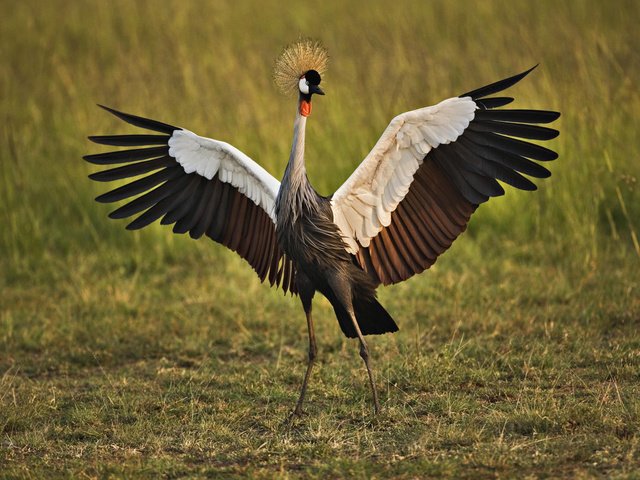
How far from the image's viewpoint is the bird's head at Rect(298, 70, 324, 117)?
5.17m

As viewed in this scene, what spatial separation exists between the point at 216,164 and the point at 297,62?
73 cm

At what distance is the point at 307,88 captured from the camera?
5188 millimetres

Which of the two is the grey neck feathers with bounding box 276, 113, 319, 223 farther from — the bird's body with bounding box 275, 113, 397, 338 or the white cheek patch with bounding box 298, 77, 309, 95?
the white cheek patch with bounding box 298, 77, 309, 95

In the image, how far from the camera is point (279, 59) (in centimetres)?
532

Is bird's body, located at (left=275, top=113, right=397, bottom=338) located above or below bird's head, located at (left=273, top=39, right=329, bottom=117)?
below

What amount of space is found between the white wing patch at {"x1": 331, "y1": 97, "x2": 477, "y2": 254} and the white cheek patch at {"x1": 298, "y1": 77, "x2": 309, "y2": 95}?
462mm

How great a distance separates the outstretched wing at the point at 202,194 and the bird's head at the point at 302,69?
1.52 ft

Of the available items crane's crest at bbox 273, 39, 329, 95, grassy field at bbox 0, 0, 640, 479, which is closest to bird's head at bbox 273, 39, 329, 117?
crane's crest at bbox 273, 39, 329, 95

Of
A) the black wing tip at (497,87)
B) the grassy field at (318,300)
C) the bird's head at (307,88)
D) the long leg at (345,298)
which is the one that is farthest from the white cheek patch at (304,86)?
the grassy field at (318,300)

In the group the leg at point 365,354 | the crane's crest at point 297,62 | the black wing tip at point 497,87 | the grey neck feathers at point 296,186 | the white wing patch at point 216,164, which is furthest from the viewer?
the white wing patch at point 216,164

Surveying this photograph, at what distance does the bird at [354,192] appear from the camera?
5.05 m

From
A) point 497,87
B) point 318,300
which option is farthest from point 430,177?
point 318,300

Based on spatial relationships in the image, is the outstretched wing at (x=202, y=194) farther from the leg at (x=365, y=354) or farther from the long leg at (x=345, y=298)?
the leg at (x=365, y=354)

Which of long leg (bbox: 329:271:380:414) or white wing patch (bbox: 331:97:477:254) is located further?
long leg (bbox: 329:271:380:414)
